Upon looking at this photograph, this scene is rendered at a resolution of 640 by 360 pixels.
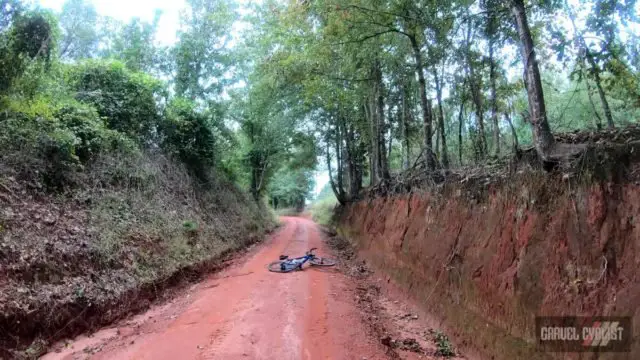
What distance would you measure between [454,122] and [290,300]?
414 inches

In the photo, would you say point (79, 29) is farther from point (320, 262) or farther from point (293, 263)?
point (320, 262)

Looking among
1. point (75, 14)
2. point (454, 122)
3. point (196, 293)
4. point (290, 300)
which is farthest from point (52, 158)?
point (75, 14)

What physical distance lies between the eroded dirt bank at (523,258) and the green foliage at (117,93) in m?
→ 8.79

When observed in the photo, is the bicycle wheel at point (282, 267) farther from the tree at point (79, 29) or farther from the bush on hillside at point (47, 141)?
the tree at point (79, 29)

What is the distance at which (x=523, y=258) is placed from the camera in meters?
4.43

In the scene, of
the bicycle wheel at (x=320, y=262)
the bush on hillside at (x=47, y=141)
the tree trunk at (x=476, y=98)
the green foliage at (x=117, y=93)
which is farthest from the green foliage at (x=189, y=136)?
the tree trunk at (x=476, y=98)

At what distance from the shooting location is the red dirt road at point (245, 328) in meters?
5.06

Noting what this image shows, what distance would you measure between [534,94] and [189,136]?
1202cm

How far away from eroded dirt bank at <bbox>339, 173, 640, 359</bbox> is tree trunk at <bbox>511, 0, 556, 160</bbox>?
392 millimetres

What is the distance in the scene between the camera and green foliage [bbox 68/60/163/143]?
420 inches

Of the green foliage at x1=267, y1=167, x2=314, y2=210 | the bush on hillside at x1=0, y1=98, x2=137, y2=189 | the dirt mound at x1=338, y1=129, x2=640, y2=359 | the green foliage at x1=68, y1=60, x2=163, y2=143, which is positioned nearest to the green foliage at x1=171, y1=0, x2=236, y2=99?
the green foliage at x1=68, y1=60, x2=163, y2=143

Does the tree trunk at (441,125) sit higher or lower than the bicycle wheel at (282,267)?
higher

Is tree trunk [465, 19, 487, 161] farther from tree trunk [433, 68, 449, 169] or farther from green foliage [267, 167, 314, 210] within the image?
green foliage [267, 167, 314, 210]

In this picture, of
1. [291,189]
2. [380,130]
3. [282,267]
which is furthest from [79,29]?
[291,189]
